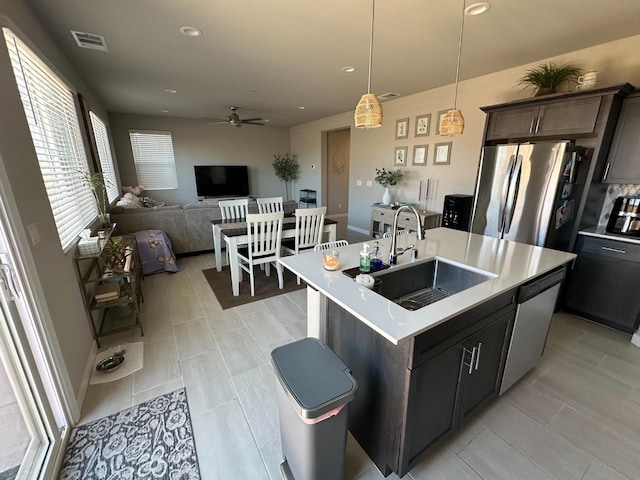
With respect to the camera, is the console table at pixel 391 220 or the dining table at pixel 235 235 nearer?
the dining table at pixel 235 235

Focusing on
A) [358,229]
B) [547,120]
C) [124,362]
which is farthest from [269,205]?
[547,120]

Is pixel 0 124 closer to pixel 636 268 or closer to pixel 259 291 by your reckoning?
pixel 259 291

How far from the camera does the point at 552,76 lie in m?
2.78

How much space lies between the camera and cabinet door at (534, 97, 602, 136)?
2.44m

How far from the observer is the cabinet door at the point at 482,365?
1.39m

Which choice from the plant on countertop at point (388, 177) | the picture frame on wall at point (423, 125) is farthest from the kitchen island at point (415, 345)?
the plant on countertop at point (388, 177)

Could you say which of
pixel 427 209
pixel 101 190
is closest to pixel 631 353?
pixel 427 209

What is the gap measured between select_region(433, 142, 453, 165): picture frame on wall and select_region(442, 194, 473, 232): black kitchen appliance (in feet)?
2.38

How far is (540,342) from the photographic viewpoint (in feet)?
6.31

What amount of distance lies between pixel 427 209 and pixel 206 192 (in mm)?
5592

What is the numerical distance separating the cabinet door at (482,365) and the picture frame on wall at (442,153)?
3.17 m

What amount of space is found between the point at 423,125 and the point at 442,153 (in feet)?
1.95

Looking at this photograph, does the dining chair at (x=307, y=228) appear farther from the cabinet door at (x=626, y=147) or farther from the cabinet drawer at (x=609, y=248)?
the cabinet door at (x=626, y=147)

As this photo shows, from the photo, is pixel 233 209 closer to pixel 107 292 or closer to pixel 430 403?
pixel 107 292
